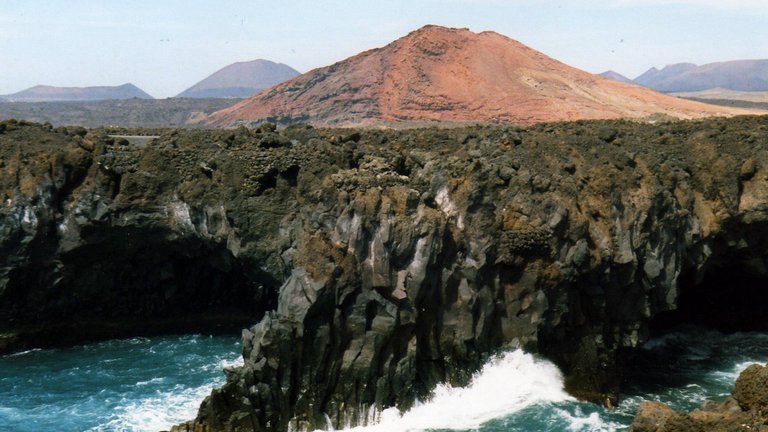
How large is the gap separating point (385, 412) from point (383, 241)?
6.31 meters

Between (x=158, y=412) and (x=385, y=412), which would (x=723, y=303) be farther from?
(x=158, y=412)

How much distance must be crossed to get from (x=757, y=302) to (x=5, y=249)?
38.5m

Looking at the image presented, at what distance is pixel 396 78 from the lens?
343ft

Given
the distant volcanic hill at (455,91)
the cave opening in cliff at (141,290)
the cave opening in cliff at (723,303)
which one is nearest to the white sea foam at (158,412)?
the cave opening in cliff at (141,290)

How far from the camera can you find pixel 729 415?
55.6ft

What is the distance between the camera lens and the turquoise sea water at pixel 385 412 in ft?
99.1

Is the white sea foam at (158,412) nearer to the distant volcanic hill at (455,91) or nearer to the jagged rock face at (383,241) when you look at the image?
the jagged rock face at (383,241)

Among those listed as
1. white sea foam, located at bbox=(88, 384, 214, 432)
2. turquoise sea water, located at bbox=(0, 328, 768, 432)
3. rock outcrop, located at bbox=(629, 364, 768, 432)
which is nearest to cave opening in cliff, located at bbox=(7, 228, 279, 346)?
turquoise sea water, located at bbox=(0, 328, 768, 432)

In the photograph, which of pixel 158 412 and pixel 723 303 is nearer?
pixel 158 412

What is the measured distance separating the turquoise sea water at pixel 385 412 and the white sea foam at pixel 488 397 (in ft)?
0.13

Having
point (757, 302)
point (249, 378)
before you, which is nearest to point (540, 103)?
point (757, 302)

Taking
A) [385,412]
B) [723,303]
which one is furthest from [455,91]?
[385,412]

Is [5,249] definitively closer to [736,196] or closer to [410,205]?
[410,205]

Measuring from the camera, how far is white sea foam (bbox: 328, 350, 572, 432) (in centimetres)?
2956
